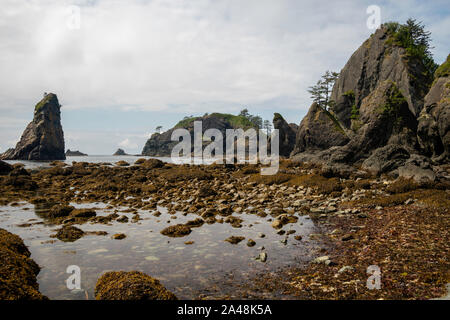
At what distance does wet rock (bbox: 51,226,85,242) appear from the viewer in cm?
1033

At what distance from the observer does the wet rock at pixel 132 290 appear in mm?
5359

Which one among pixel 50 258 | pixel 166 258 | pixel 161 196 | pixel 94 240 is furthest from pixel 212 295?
pixel 161 196

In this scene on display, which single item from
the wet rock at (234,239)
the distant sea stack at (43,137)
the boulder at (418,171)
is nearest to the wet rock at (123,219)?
the wet rock at (234,239)

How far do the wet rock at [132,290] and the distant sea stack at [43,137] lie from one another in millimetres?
124941

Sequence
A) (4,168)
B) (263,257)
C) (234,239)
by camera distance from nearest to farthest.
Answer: (263,257)
(234,239)
(4,168)

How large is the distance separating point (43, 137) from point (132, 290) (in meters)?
128

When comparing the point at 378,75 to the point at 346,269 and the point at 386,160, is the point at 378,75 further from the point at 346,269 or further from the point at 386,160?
the point at 346,269

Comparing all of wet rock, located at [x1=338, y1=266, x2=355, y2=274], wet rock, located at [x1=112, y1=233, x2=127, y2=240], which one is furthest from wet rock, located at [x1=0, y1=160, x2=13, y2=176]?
wet rock, located at [x1=338, y1=266, x2=355, y2=274]

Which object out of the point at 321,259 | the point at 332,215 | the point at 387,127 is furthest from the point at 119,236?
the point at 387,127

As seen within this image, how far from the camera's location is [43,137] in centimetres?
10969

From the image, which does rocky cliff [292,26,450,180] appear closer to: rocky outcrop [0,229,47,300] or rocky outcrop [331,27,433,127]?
rocky outcrop [331,27,433,127]

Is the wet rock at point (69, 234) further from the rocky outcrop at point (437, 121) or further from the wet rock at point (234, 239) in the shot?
the rocky outcrop at point (437, 121)

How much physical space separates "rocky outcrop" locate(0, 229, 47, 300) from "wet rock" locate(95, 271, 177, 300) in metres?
1.24

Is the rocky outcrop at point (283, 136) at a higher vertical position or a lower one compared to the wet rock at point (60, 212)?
higher
